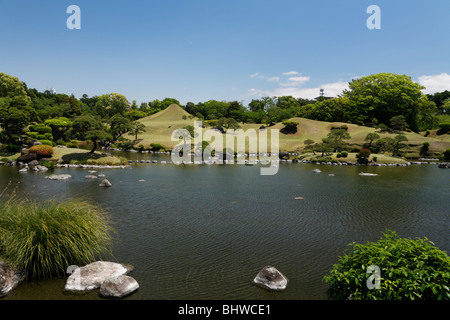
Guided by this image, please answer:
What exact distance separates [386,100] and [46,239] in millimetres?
101926

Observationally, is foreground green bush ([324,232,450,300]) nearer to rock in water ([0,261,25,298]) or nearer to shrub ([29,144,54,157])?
rock in water ([0,261,25,298])

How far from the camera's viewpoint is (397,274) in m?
6.13

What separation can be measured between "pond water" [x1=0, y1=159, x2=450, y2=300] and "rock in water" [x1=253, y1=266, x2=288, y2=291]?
0.23m

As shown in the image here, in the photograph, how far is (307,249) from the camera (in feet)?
40.7

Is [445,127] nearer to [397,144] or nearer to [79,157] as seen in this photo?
[397,144]

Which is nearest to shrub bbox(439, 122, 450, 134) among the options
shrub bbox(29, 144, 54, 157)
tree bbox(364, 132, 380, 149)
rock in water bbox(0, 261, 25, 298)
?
tree bbox(364, 132, 380, 149)

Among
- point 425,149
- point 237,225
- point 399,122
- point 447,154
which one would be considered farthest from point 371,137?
point 237,225

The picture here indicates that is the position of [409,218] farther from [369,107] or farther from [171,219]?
[369,107]

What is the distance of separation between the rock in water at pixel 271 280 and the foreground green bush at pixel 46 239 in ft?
19.0

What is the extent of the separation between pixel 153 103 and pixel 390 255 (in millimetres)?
157039

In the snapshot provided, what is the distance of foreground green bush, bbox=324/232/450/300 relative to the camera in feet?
18.9
